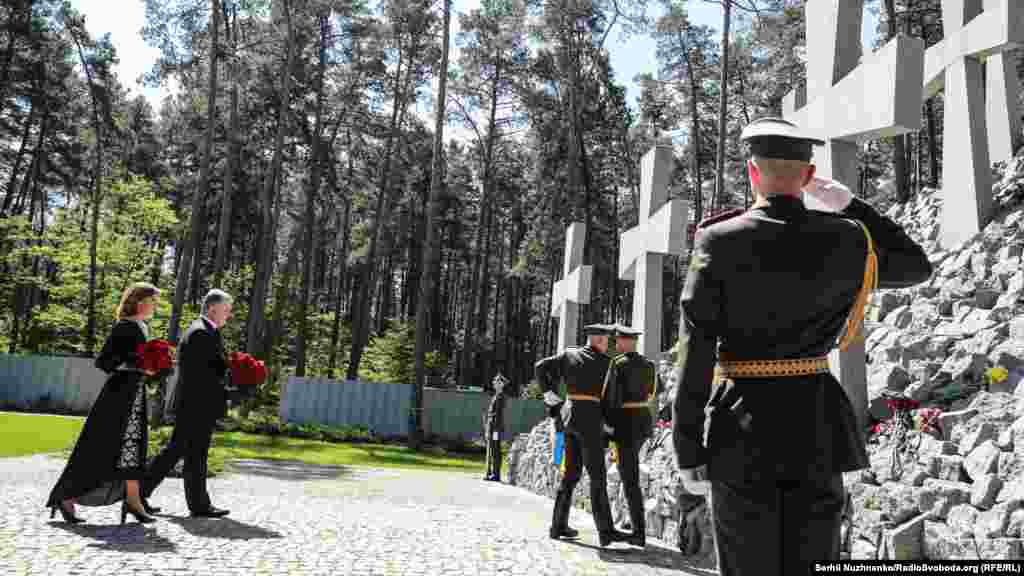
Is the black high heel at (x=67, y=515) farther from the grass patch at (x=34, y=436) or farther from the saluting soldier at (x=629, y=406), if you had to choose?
the grass patch at (x=34, y=436)

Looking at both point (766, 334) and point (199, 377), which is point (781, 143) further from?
point (199, 377)

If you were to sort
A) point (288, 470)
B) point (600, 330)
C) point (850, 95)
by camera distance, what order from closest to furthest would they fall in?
1. point (850, 95)
2. point (600, 330)
3. point (288, 470)

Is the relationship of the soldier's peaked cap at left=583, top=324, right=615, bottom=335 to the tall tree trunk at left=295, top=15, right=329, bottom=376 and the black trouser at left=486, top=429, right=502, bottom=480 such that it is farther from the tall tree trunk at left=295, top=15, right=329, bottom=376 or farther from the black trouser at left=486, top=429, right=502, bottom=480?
the tall tree trunk at left=295, top=15, right=329, bottom=376

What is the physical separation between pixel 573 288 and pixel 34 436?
11183 millimetres

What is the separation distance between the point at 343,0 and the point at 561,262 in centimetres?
1325

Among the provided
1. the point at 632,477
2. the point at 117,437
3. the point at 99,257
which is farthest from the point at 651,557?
the point at 99,257

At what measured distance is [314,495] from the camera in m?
8.53

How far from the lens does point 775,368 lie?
2.14 metres

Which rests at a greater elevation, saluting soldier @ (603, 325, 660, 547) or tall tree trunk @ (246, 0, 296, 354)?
tall tree trunk @ (246, 0, 296, 354)

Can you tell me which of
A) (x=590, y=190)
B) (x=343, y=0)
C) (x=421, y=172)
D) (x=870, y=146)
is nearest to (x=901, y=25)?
(x=870, y=146)

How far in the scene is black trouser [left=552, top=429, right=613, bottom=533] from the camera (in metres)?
5.82

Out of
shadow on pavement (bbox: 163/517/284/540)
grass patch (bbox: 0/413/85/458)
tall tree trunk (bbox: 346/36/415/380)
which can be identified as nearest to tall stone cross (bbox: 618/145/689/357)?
shadow on pavement (bbox: 163/517/284/540)

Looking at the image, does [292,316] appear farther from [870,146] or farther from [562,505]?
[562,505]

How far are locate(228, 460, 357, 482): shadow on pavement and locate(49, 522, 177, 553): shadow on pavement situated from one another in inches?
207
